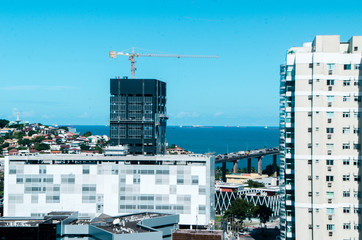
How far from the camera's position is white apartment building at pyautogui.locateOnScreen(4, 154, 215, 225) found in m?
108

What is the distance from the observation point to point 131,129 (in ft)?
415

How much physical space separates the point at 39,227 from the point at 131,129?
51412mm

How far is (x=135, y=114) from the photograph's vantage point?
Result: 127 m

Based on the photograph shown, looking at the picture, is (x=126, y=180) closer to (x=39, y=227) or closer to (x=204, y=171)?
(x=204, y=171)

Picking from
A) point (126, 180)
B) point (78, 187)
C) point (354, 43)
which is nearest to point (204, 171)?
point (126, 180)

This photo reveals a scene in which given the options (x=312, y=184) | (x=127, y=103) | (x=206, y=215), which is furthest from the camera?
(x=127, y=103)

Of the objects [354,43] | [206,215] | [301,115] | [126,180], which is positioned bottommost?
[206,215]

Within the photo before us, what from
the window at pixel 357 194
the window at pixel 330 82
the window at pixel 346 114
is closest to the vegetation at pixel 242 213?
the window at pixel 357 194

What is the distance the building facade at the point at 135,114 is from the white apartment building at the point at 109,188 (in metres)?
16.9

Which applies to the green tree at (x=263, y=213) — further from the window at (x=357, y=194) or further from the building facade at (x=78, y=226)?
the window at (x=357, y=194)

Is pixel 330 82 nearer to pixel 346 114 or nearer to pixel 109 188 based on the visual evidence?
pixel 346 114

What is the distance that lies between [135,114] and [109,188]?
2367cm

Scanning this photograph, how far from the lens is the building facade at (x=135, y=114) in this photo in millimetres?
125562

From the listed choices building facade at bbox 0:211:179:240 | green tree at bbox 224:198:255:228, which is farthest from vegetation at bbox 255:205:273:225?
building facade at bbox 0:211:179:240
